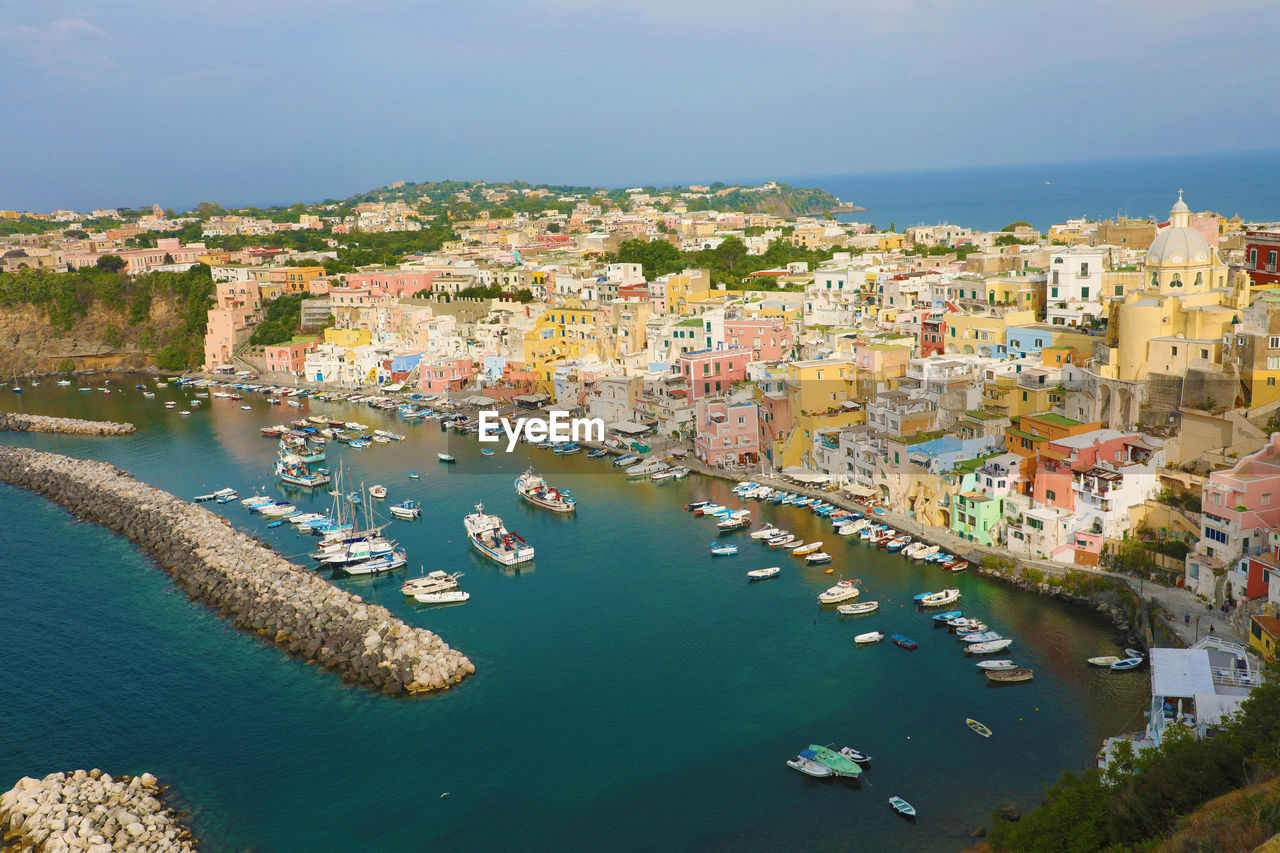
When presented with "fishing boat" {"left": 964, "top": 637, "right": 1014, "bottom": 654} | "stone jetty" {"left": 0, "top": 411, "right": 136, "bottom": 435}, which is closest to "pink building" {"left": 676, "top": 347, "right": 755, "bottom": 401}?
"fishing boat" {"left": 964, "top": 637, "right": 1014, "bottom": 654}

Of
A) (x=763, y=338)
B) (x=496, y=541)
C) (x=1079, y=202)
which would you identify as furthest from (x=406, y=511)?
(x=1079, y=202)

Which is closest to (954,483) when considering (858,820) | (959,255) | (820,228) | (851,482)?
(851,482)

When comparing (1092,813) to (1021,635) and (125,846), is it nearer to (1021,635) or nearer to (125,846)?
(1021,635)

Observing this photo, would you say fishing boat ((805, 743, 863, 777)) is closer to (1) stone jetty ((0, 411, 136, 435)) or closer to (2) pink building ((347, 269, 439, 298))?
(1) stone jetty ((0, 411, 136, 435))

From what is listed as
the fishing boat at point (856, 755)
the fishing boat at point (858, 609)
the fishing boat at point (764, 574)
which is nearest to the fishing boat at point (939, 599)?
the fishing boat at point (858, 609)

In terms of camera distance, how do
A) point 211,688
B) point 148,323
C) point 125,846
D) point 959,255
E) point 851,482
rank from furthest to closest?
1. point 148,323
2. point 959,255
3. point 851,482
4. point 211,688
5. point 125,846

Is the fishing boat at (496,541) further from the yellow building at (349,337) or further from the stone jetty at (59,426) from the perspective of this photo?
the yellow building at (349,337)

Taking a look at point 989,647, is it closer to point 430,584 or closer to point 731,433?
point 430,584
